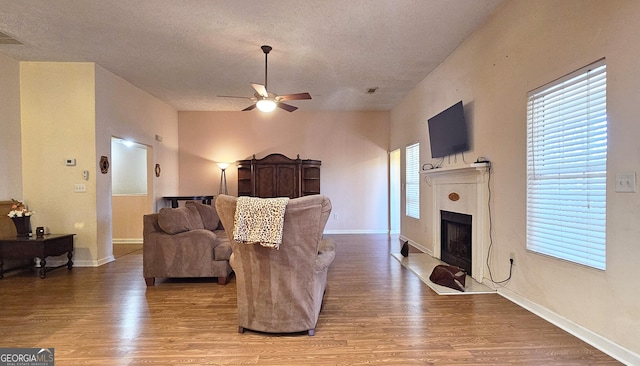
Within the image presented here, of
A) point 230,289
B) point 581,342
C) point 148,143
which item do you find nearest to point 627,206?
point 581,342

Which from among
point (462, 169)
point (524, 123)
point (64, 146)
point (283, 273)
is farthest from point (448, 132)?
point (64, 146)

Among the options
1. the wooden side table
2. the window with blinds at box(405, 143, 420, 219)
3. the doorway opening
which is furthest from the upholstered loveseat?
the window with blinds at box(405, 143, 420, 219)

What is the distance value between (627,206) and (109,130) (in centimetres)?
608

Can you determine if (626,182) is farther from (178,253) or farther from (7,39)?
(7,39)

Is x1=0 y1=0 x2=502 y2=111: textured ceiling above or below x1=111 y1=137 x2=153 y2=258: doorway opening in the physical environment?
above

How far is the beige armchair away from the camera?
7.33 ft

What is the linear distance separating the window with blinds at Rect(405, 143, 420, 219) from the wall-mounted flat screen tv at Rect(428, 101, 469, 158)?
95cm

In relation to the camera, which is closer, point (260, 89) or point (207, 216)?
point (260, 89)

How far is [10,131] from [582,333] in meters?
6.80

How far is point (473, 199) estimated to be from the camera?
3.71 metres

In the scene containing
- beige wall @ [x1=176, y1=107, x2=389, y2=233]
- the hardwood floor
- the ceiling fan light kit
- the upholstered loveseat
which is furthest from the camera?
beige wall @ [x1=176, y1=107, x2=389, y2=233]

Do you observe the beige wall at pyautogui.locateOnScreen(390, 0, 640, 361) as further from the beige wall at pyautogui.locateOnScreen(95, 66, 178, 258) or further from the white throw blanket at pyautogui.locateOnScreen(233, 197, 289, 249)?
the beige wall at pyautogui.locateOnScreen(95, 66, 178, 258)

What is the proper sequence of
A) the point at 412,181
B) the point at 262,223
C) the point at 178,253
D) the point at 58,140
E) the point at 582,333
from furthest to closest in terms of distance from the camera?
the point at 412,181
the point at 58,140
the point at 178,253
the point at 582,333
the point at 262,223

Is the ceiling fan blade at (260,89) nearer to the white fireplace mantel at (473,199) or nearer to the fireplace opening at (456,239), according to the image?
the white fireplace mantel at (473,199)
